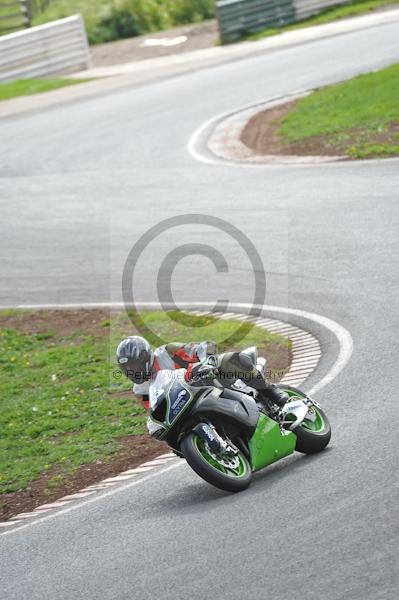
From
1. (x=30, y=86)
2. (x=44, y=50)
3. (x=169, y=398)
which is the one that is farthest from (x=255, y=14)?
(x=169, y=398)

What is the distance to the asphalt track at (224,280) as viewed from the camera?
6.98m

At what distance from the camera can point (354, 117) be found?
21.7 m

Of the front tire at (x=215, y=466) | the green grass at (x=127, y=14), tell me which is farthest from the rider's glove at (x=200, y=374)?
the green grass at (x=127, y=14)

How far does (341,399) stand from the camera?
10445 millimetres

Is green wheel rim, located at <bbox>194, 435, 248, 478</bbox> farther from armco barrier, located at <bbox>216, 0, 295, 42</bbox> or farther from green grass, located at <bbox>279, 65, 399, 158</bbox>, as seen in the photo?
armco barrier, located at <bbox>216, 0, 295, 42</bbox>

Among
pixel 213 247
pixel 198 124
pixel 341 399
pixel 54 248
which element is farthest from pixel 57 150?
pixel 341 399

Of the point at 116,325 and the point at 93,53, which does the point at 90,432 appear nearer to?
the point at 116,325

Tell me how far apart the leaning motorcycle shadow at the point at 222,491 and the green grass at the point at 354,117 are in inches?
446

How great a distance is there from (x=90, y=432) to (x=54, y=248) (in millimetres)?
7288

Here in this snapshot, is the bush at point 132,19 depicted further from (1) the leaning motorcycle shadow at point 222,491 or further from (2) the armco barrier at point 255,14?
(1) the leaning motorcycle shadow at point 222,491

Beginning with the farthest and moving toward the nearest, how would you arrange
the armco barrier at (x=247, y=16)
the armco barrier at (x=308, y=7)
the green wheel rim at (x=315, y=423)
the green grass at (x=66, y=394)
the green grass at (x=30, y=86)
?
the armco barrier at (x=308, y=7), the armco barrier at (x=247, y=16), the green grass at (x=30, y=86), the green grass at (x=66, y=394), the green wheel rim at (x=315, y=423)

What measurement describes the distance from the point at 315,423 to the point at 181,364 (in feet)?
4.33

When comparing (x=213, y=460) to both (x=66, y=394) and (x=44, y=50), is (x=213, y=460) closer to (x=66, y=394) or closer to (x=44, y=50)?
(x=66, y=394)

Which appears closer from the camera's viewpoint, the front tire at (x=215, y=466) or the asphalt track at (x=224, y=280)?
the asphalt track at (x=224, y=280)
